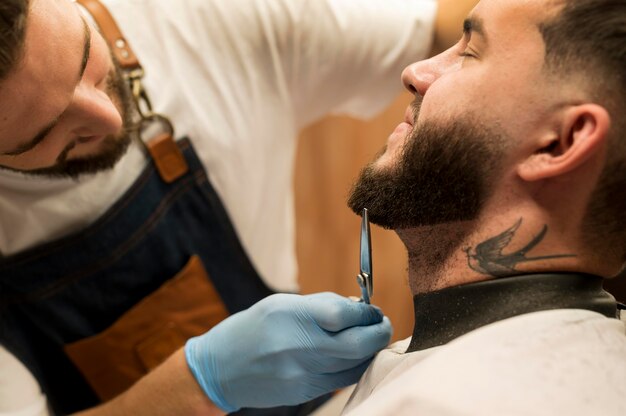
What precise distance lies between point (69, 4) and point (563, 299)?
758mm

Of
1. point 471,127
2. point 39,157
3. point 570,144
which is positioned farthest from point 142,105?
point 570,144

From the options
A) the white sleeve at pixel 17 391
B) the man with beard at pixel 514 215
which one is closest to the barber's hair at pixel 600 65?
the man with beard at pixel 514 215

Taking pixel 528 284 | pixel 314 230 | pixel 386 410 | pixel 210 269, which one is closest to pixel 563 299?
pixel 528 284

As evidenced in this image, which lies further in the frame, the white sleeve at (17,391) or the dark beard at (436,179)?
the white sleeve at (17,391)

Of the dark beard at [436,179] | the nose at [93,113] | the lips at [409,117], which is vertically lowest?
the dark beard at [436,179]

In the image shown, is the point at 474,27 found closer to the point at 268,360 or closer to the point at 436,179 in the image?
the point at 436,179

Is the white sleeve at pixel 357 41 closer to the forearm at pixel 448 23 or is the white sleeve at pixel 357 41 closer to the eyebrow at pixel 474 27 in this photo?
the forearm at pixel 448 23

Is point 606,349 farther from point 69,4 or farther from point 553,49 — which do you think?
point 69,4

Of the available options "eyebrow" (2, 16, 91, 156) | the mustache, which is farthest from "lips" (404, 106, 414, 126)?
"eyebrow" (2, 16, 91, 156)

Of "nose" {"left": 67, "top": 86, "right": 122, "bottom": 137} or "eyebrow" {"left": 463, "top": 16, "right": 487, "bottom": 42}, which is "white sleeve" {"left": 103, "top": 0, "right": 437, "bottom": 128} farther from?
"eyebrow" {"left": 463, "top": 16, "right": 487, "bottom": 42}

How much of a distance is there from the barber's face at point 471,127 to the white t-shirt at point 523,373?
0.56 feet

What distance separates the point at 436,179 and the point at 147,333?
2.09ft

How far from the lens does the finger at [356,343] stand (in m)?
0.97

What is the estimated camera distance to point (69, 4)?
0.96 meters
